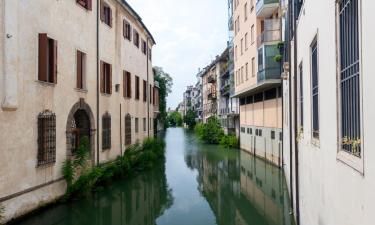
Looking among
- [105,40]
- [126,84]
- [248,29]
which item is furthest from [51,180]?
[248,29]

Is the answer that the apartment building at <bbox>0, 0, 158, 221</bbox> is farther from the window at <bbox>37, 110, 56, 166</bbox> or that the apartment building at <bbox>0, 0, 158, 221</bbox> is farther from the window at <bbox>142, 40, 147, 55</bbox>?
the window at <bbox>142, 40, 147, 55</bbox>

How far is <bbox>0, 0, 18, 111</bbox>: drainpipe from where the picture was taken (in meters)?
9.82

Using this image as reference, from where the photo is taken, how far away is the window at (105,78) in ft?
57.5

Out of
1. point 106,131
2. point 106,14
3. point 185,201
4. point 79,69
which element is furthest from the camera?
point 106,14

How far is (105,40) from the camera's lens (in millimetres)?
18125

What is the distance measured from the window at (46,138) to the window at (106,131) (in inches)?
203

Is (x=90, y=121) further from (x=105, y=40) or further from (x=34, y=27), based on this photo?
(x=34, y=27)

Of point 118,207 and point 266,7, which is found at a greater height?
point 266,7

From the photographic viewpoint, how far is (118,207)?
13570 mm

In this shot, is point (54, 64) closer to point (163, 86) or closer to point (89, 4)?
point (89, 4)

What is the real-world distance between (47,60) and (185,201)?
7580 millimetres

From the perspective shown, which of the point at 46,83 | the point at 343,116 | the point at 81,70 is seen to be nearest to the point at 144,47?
the point at 81,70

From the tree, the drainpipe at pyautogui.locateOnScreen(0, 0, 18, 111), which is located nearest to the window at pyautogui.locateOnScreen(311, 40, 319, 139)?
the drainpipe at pyautogui.locateOnScreen(0, 0, 18, 111)

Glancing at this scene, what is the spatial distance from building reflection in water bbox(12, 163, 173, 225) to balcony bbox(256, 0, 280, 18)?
496 inches
